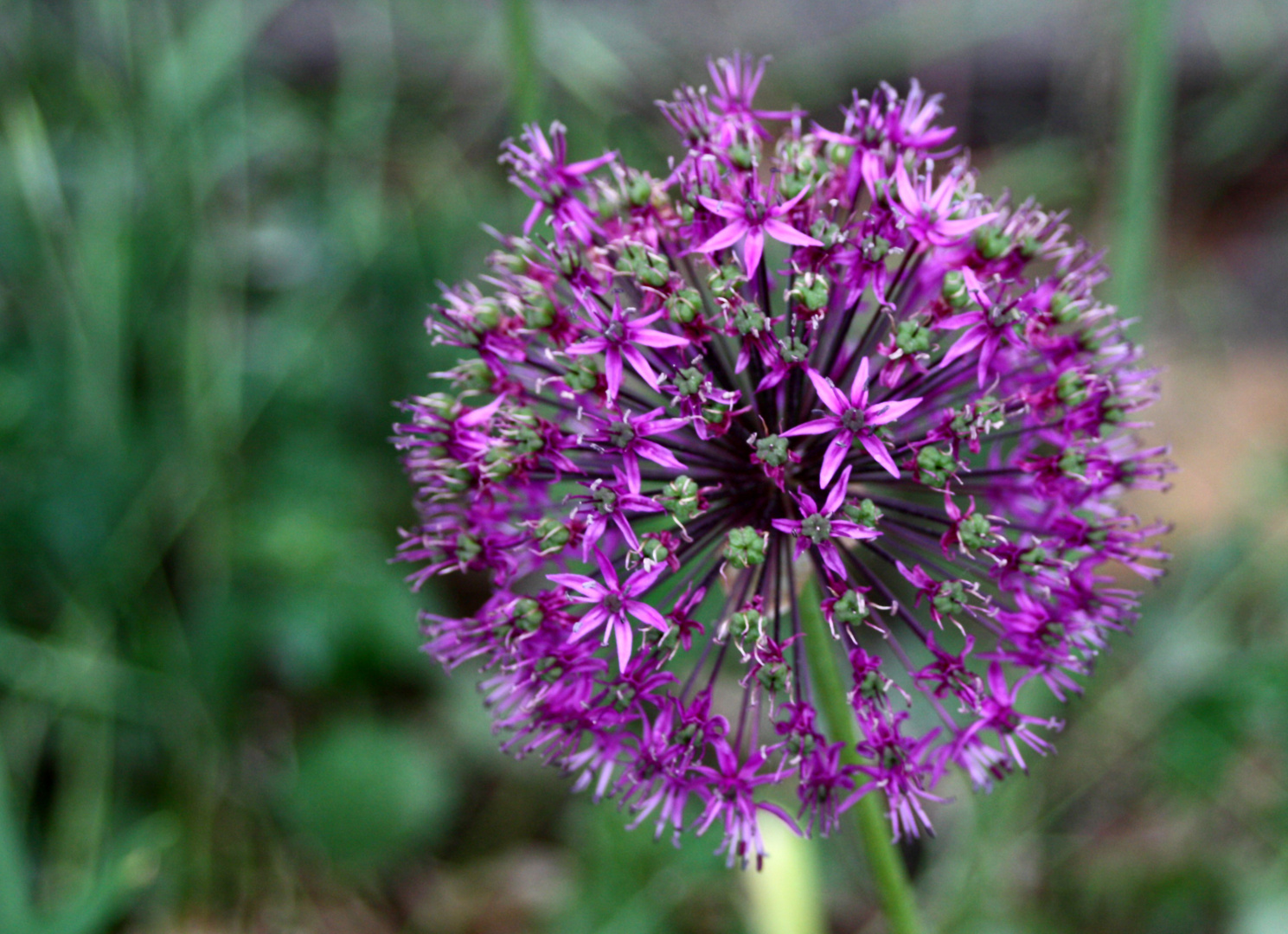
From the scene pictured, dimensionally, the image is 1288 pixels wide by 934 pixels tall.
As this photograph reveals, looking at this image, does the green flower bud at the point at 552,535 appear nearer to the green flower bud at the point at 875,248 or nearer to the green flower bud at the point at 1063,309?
the green flower bud at the point at 875,248

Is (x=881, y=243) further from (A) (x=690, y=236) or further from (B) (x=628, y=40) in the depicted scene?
(B) (x=628, y=40)

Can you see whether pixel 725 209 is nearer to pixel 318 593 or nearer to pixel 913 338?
pixel 913 338

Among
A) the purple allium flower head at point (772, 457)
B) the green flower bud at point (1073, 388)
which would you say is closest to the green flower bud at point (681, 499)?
the purple allium flower head at point (772, 457)

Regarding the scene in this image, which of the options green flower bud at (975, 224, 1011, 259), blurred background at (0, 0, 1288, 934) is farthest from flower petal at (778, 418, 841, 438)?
blurred background at (0, 0, 1288, 934)

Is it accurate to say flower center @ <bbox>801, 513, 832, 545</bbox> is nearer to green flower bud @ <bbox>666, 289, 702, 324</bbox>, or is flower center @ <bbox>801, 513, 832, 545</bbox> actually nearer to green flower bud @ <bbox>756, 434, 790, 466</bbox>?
green flower bud @ <bbox>756, 434, 790, 466</bbox>

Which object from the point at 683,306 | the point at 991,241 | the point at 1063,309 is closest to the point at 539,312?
the point at 683,306

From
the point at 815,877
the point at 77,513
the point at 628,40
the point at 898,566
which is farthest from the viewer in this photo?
the point at 628,40

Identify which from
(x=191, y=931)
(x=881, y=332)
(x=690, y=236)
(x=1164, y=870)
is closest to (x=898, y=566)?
(x=881, y=332)

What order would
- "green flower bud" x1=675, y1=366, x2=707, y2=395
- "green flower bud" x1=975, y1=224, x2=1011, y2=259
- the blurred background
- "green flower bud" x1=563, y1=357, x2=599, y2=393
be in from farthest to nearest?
the blurred background → "green flower bud" x1=975, y1=224, x2=1011, y2=259 → "green flower bud" x1=563, y1=357, x2=599, y2=393 → "green flower bud" x1=675, y1=366, x2=707, y2=395
